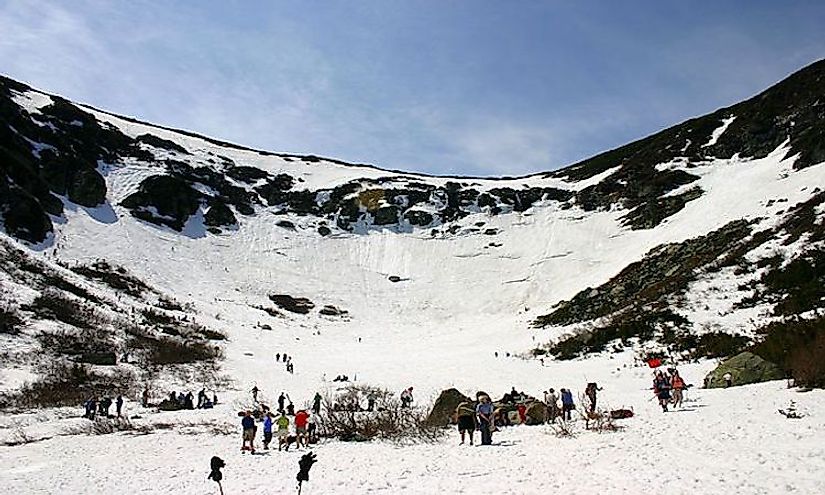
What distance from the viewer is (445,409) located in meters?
19.9

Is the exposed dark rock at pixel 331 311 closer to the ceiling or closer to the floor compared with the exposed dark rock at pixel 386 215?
closer to the floor

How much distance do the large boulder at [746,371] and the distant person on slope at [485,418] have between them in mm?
8952

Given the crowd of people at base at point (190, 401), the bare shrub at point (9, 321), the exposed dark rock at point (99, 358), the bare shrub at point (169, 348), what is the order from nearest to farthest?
the crowd of people at base at point (190, 401)
the bare shrub at point (9, 321)
the exposed dark rock at point (99, 358)
the bare shrub at point (169, 348)

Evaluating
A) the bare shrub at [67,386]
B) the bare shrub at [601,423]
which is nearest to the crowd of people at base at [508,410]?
the bare shrub at [601,423]

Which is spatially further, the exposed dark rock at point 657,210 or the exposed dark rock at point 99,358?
the exposed dark rock at point 657,210

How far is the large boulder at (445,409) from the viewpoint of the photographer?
63.6 feet

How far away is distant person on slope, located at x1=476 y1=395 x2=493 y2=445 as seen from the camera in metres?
14.9

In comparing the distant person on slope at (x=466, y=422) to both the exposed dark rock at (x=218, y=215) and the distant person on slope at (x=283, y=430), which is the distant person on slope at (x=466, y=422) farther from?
the exposed dark rock at (x=218, y=215)

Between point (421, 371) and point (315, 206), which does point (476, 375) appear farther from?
point (315, 206)

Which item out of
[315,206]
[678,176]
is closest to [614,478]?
[678,176]

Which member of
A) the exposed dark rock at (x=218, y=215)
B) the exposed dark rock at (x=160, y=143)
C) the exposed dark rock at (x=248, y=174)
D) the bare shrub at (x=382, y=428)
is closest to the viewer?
the bare shrub at (x=382, y=428)

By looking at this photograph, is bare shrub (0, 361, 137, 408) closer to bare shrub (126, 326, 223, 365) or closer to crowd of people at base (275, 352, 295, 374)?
bare shrub (126, 326, 223, 365)

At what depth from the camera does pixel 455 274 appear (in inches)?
2665

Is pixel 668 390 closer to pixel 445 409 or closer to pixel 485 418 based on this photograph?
pixel 485 418
